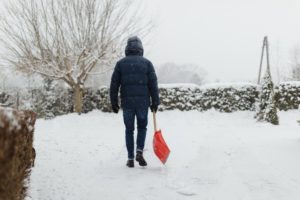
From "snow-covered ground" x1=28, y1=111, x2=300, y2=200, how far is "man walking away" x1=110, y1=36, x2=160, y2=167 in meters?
0.44

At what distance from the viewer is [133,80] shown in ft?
17.9

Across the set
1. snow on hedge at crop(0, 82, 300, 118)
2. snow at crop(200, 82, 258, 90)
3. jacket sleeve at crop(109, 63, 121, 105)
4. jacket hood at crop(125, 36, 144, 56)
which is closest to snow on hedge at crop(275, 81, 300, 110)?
snow on hedge at crop(0, 82, 300, 118)

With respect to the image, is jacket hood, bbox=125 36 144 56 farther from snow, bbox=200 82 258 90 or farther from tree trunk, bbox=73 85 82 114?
tree trunk, bbox=73 85 82 114

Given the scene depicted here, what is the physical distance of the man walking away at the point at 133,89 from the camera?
5434 mm

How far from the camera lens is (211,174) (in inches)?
204

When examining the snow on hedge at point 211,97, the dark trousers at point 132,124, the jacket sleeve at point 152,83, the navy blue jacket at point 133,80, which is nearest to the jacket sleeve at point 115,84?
the navy blue jacket at point 133,80

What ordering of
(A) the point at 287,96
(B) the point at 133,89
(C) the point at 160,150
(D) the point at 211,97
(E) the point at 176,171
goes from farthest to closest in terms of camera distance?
1. (D) the point at 211,97
2. (A) the point at 287,96
3. (C) the point at 160,150
4. (B) the point at 133,89
5. (E) the point at 176,171

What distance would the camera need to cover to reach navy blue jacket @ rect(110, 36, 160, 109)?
543 centimetres

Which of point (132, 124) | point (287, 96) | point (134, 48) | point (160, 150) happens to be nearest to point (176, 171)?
point (160, 150)

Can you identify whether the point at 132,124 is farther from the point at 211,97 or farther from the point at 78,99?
the point at 78,99

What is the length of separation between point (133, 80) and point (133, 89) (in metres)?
0.12

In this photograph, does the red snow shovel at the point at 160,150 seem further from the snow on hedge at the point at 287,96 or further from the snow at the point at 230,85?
the snow on hedge at the point at 287,96

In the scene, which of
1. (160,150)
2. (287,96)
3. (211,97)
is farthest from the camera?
(211,97)

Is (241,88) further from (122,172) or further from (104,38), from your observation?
(122,172)
